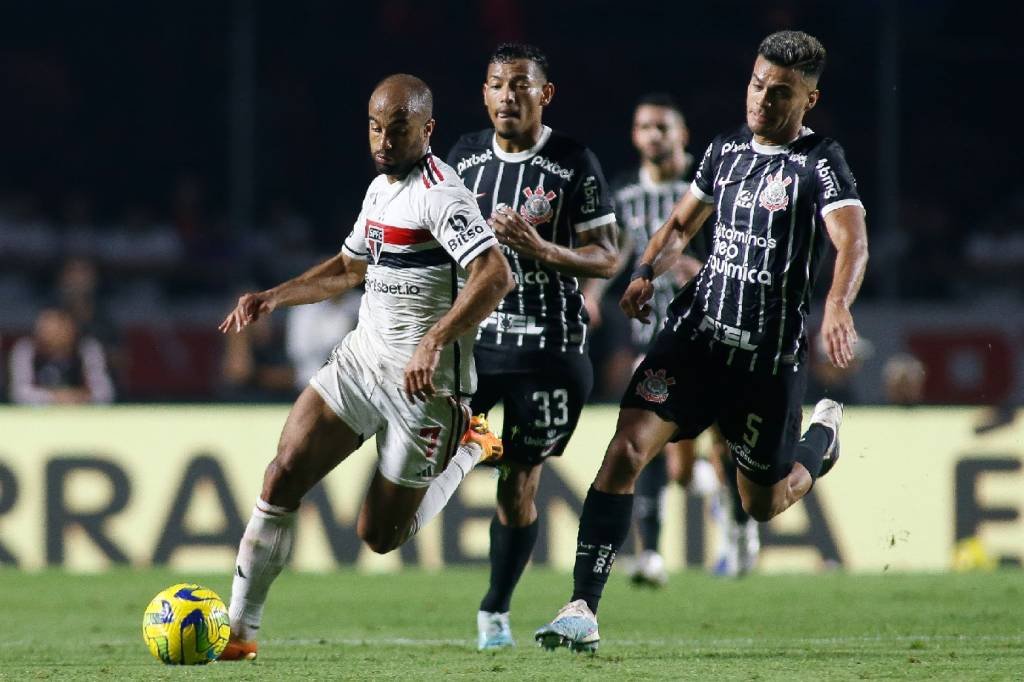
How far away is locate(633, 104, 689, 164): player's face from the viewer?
29.9 feet

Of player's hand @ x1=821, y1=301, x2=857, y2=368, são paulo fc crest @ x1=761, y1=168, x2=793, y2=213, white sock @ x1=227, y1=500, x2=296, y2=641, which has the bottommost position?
white sock @ x1=227, y1=500, x2=296, y2=641

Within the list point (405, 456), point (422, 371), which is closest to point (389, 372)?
point (405, 456)

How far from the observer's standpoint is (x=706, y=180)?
20.6 ft

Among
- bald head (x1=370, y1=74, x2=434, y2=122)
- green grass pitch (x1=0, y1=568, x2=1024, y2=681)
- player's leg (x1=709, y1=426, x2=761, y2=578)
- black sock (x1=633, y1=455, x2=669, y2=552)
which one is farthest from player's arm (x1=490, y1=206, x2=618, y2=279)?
black sock (x1=633, y1=455, x2=669, y2=552)

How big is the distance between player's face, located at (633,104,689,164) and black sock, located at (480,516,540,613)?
3.07 metres

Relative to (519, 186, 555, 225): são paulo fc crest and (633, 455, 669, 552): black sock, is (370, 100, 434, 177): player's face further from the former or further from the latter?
(633, 455, 669, 552): black sock

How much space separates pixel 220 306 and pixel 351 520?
4677 mm

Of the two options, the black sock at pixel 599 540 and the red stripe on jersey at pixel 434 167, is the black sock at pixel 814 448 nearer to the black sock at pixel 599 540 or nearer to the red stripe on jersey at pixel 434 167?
the black sock at pixel 599 540

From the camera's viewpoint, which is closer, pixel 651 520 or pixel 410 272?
Result: pixel 410 272

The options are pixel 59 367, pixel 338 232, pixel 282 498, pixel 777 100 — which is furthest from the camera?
pixel 338 232

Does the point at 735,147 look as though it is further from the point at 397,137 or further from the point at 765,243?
the point at 397,137

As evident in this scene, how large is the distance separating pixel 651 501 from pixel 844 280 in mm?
4012

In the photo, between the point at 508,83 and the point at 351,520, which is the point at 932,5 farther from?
the point at 508,83

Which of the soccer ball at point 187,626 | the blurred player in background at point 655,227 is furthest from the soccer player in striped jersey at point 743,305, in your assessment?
the blurred player in background at point 655,227
